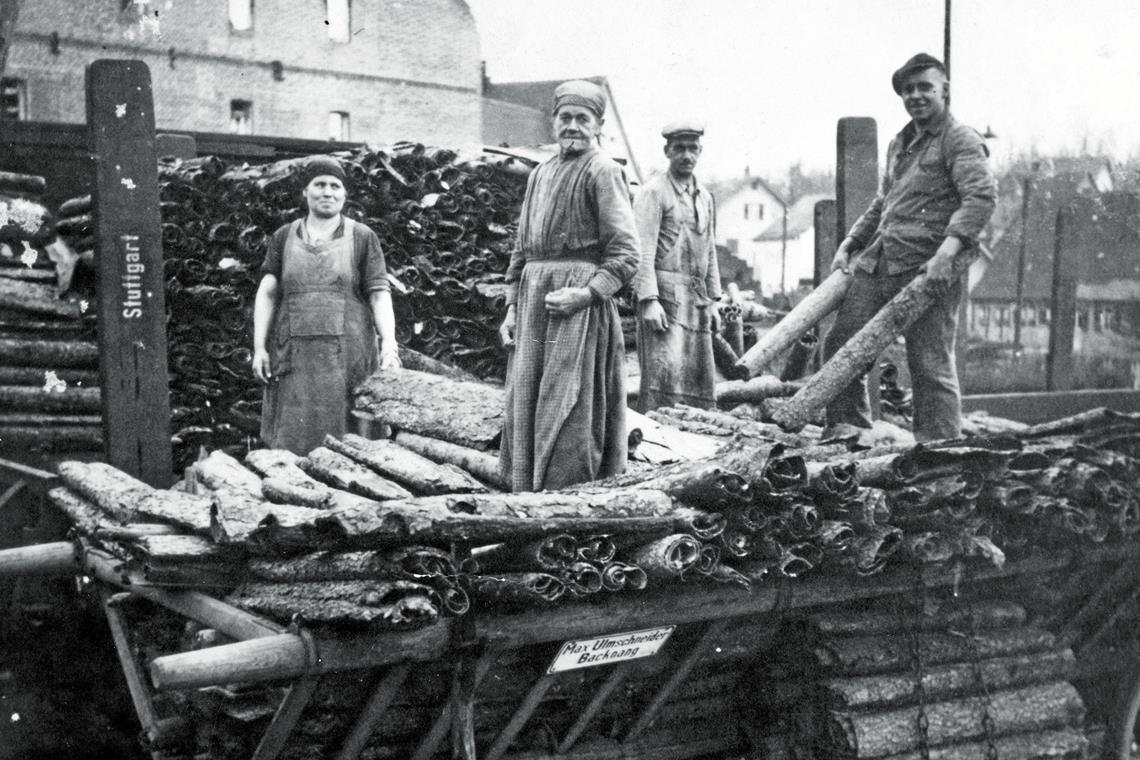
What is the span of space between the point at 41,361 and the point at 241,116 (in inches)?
705

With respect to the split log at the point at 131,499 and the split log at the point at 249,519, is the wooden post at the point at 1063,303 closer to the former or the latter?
the split log at the point at 131,499

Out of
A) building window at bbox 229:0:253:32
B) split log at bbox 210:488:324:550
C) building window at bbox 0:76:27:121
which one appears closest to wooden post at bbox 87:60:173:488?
split log at bbox 210:488:324:550

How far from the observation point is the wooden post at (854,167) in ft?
35.0

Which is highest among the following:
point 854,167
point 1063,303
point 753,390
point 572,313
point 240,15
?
point 240,15

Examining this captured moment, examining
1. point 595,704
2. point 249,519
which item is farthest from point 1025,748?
point 249,519

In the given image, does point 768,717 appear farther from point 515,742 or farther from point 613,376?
point 613,376

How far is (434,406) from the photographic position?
703 centimetres

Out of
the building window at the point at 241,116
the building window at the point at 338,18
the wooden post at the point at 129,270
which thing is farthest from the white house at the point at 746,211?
the wooden post at the point at 129,270

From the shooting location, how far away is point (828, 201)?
1389 centimetres

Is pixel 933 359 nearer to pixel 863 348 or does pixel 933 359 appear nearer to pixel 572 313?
pixel 863 348

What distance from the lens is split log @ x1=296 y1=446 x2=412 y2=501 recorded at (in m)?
5.15

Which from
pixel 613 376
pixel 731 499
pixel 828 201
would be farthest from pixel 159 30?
pixel 731 499

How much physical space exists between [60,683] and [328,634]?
432 centimetres

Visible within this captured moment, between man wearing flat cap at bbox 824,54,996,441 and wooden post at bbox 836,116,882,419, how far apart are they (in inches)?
130
